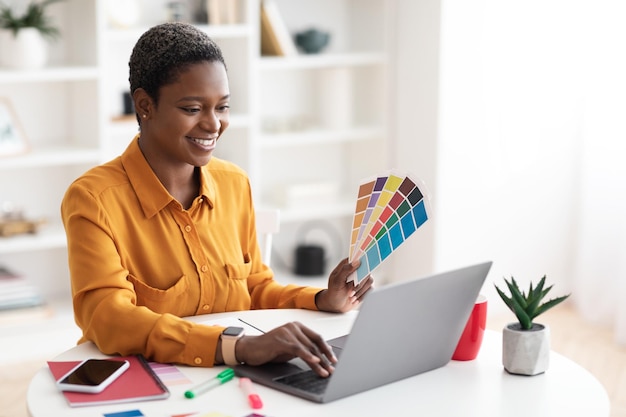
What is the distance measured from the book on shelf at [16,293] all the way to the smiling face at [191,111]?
1813mm

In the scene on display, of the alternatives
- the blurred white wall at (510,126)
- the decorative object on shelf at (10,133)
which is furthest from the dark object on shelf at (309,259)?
the decorative object on shelf at (10,133)

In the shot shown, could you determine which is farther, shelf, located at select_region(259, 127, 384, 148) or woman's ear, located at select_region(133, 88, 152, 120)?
shelf, located at select_region(259, 127, 384, 148)

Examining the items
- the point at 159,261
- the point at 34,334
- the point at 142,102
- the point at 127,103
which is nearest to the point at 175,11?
the point at 127,103

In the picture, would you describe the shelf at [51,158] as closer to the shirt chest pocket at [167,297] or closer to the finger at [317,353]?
the shirt chest pocket at [167,297]

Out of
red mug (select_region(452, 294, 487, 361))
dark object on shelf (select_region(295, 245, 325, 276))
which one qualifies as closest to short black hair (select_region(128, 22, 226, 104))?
red mug (select_region(452, 294, 487, 361))

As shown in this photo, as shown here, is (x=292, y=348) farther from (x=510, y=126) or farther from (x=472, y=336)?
(x=510, y=126)

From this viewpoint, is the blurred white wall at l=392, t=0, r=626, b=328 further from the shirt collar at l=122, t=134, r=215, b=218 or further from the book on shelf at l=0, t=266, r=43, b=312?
the shirt collar at l=122, t=134, r=215, b=218

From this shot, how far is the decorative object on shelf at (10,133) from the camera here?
11.7ft

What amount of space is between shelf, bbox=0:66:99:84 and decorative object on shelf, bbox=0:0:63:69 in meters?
0.05

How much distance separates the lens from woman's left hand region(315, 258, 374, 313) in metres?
1.99

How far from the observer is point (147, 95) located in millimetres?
1985

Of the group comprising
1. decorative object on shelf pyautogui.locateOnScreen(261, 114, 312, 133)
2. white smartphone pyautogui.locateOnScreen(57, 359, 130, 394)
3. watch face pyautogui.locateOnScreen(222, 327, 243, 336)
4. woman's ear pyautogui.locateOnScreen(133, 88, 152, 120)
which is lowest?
white smartphone pyautogui.locateOnScreen(57, 359, 130, 394)

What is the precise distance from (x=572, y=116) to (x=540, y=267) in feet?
2.15

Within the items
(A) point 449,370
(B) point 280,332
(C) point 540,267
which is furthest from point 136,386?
(C) point 540,267
